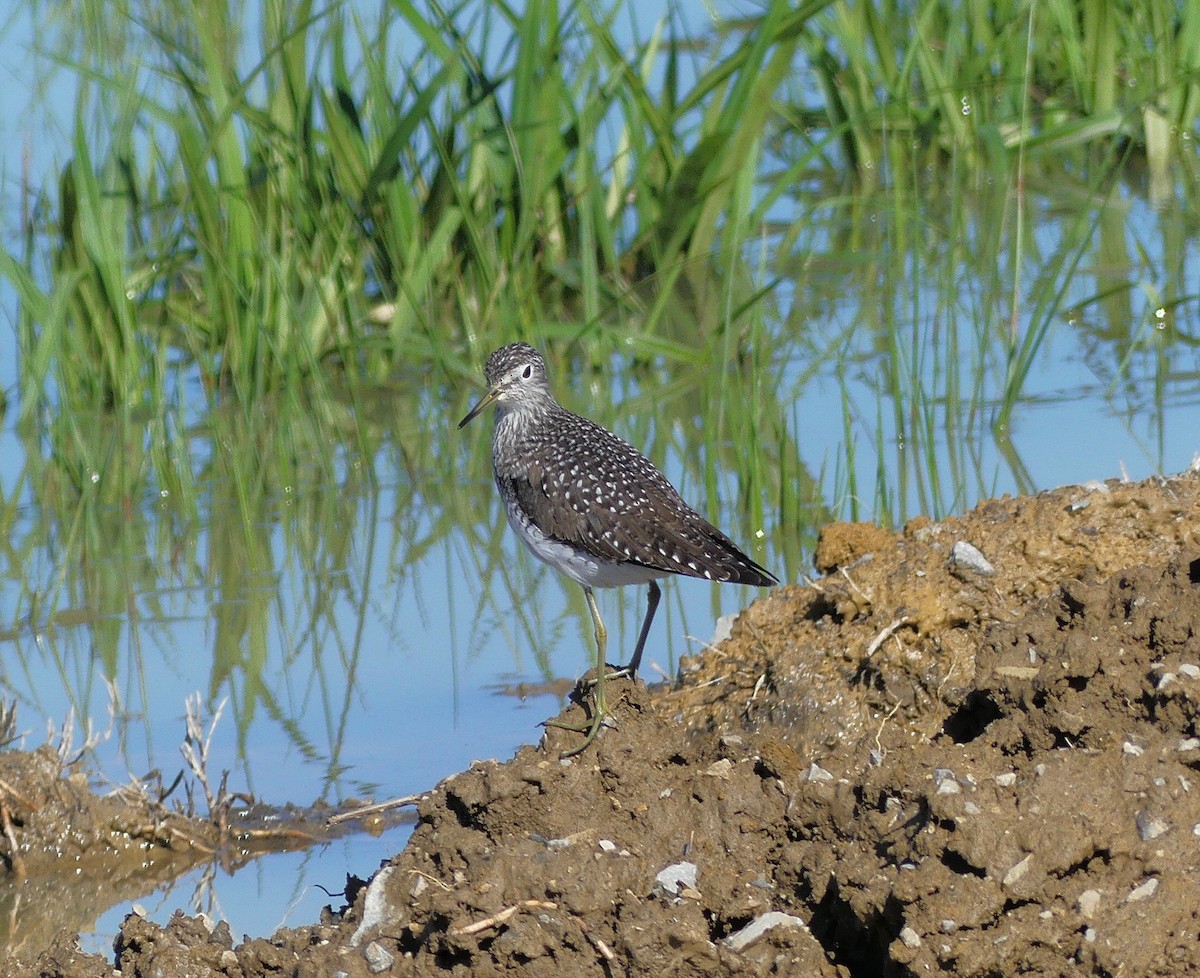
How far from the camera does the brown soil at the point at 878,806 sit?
11.5 feet

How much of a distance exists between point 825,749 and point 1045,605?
640 millimetres

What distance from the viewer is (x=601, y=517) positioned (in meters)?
5.48

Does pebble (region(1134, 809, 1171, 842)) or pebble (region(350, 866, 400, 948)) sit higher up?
pebble (region(1134, 809, 1171, 842))

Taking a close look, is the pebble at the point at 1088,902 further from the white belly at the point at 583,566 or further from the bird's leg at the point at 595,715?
the white belly at the point at 583,566

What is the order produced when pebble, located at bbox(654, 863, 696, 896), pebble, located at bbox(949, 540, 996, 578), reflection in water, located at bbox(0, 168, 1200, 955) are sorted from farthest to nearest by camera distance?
reflection in water, located at bbox(0, 168, 1200, 955), pebble, located at bbox(949, 540, 996, 578), pebble, located at bbox(654, 863, 696, 896)

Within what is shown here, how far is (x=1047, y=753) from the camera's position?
383 centimetres

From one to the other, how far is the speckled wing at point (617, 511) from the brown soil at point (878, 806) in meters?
0.35

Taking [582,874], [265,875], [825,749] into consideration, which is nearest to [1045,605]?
[825,749]

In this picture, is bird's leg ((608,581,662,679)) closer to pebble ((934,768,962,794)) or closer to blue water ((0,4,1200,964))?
blue water ((0,4,1200,964))

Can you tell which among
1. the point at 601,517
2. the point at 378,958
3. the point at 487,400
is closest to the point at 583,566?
the point at 601,517

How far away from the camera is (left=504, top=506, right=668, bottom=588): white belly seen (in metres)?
5.51

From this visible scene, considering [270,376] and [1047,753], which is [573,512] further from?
[270,376]

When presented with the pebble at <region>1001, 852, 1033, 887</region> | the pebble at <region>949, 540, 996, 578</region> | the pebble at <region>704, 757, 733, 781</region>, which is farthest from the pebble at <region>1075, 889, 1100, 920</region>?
the pebble at <region>949, 540, 996, 578</region>

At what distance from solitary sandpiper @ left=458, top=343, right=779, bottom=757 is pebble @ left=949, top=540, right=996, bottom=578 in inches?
25.6
